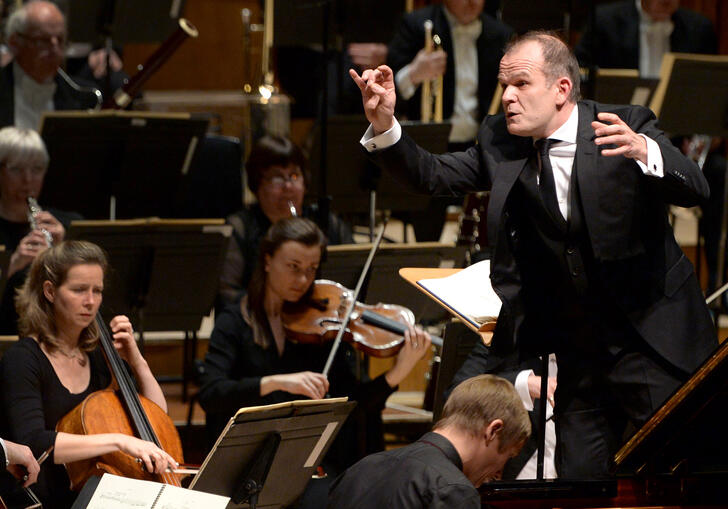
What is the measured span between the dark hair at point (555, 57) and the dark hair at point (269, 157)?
7.26 ft

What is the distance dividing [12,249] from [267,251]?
1.05 m

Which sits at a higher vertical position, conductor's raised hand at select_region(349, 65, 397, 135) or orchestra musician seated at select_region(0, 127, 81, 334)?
conductor's raised hand at select_region(349, 65, 397, 135)

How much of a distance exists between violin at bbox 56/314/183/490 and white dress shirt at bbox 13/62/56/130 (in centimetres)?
243

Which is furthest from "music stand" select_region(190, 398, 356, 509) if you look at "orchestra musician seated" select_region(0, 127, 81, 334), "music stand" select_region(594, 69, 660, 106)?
"music stand" select_region(594, 69, 660, 106)

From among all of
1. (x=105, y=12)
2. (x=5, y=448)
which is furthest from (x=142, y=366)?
(x=105, y=12)

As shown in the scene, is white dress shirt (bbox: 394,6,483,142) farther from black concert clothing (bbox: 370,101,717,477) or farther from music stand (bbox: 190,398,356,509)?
black concert clothing (bbox: 370,101,717,477)

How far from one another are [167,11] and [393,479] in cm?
373

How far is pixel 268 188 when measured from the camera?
473 cm

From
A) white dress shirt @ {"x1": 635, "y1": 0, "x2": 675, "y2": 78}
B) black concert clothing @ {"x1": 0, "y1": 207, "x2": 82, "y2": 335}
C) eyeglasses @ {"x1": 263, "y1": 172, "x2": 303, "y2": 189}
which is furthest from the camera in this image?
white dress shirt @ {"x1": 635, "y1": 0, "x2": 675, "y2": 78}

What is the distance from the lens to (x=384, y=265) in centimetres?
419

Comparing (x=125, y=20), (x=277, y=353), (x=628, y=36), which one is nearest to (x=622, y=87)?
(x=628, y=36)

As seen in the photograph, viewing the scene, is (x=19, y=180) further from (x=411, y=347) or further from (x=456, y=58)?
(x=456, y=58)

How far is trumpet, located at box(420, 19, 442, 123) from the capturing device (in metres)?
5.71

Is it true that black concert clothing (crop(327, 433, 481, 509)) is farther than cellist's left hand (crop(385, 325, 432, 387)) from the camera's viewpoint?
No
